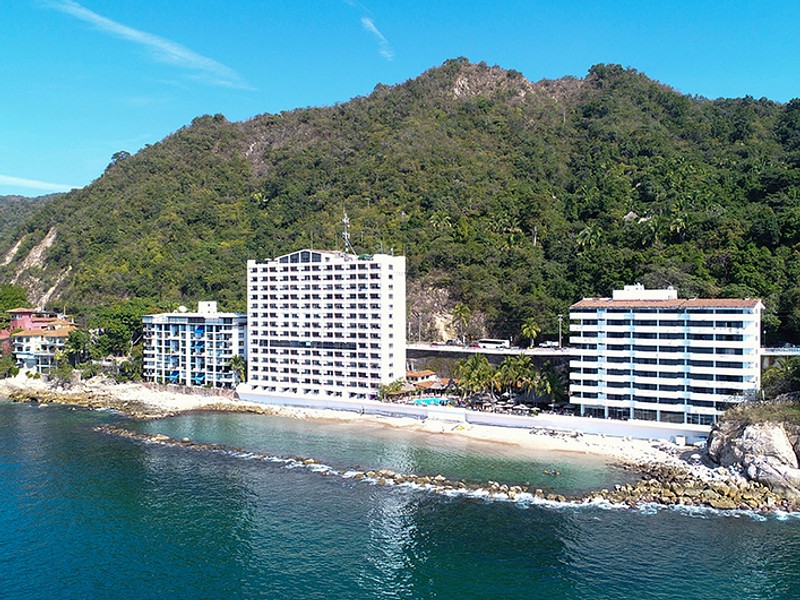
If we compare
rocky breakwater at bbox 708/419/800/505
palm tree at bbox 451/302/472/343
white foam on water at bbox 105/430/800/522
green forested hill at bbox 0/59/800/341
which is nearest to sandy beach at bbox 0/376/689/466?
rocky breakwater at bbox 708/419/800/505

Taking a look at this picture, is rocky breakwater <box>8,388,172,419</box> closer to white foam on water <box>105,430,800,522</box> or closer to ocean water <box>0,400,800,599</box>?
ocean water <box>0,400,800,599</box>

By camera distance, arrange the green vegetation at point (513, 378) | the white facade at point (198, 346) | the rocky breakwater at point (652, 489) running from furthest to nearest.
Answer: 1. the white facade at point (198, 346)
2. the green vegetation at point (513, 378)
3. the rocky breakwater at point (652, 489)

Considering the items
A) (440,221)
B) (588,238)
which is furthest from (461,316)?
(440,221)

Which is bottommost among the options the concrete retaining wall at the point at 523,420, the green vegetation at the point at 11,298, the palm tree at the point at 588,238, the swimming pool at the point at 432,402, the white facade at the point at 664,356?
the concrete retaining wall at the point at 523,420

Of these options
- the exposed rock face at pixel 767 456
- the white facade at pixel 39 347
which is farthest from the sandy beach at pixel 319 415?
the exposed rock face at pixel 767 456

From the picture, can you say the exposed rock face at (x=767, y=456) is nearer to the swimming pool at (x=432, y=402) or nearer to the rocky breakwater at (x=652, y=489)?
the rocky breakwater at (x=652, y=489)

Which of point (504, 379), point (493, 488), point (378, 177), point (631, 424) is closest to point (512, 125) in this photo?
point (378, 177)
